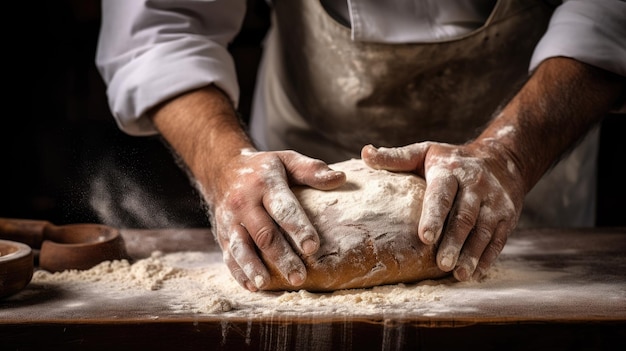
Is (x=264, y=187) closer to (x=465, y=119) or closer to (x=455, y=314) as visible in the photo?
(x=455, y=314)

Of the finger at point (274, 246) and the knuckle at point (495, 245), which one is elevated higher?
the finger at point (274, 246)

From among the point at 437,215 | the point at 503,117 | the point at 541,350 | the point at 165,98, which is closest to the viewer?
the point at 541,350

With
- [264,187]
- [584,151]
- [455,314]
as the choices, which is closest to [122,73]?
[264,187]

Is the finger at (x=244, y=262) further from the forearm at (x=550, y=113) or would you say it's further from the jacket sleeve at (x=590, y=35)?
the jacket sleeve at (x=590, y=35)

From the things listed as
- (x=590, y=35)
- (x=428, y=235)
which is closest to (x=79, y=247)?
(x=428, y=235)

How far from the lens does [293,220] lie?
1.26m

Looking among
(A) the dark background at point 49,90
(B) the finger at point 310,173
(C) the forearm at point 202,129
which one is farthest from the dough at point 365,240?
(A) the dark background at point 49,90

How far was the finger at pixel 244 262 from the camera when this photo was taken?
1286 mm

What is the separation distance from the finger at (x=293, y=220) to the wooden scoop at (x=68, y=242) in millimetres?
472

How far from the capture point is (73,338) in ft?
3.64

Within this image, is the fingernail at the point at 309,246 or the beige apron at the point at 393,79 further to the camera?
the beige apron at the point at 393,79

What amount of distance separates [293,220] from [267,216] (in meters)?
0.06

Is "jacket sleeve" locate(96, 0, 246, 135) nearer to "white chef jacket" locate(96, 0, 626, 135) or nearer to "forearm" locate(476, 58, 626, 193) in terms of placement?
"white chef jacket" locate(96, 0, 626, 135)

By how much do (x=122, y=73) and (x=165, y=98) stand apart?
0.19 metres
